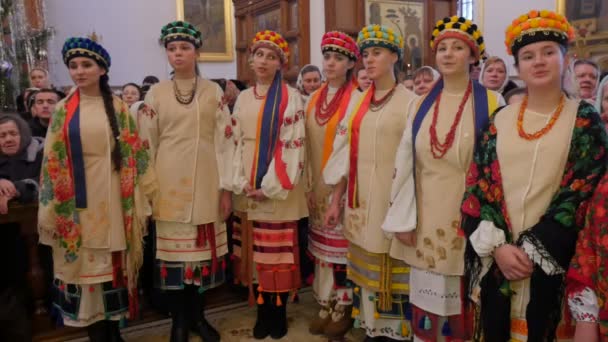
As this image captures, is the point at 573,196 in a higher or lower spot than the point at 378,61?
lower

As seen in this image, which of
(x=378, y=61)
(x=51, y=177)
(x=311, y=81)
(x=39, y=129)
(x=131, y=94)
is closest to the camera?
(x=51, y=177)

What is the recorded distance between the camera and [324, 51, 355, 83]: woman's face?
3.09 m

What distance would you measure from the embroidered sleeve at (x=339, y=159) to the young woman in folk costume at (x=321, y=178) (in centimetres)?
13

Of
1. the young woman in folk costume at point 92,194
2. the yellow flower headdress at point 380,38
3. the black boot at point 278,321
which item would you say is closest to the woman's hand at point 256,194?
the young woman in folk costume at point 92,194

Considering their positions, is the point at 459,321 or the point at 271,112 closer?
the point at 459,321

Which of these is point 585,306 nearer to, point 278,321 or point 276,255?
point 276,255

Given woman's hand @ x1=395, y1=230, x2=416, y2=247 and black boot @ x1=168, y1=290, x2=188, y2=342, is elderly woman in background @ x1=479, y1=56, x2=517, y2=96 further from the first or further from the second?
black boot @ x1=168, y1=290, x2=188, y2=342

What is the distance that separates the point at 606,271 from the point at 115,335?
98.6 inches

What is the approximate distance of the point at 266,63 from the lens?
9.87 feet

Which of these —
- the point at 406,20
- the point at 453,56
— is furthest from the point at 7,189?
the point at 406,20

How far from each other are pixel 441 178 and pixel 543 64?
24.8 inches

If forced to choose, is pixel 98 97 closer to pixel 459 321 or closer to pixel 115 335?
pixel 115 335

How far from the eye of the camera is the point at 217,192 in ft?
9.75

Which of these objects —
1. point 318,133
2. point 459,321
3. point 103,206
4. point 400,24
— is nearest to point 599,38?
point 400,24
